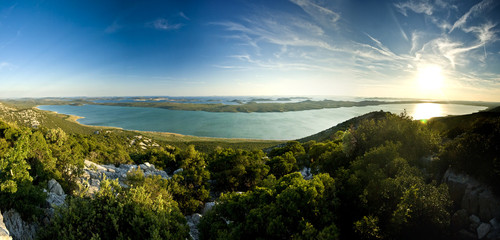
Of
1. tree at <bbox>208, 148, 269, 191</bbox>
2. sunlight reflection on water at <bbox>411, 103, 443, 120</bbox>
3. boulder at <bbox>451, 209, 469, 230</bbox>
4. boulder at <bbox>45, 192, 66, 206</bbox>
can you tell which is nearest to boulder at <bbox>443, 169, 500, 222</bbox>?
boulder at <bbox>451, 209, 469, 230</bbox>

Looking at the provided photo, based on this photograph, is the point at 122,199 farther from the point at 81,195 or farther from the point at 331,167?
the point at 331,167

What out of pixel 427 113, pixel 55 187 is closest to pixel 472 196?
pixel 55 187

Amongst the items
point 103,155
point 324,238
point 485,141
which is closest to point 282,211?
point 324,238

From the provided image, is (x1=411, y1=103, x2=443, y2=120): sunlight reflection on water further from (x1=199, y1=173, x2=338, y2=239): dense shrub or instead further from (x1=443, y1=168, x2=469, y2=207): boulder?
(x1=199, y1=173, x2=338, y2=239): dense shrub

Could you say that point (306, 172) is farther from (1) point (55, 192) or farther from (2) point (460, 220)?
(1) point (55, 192)

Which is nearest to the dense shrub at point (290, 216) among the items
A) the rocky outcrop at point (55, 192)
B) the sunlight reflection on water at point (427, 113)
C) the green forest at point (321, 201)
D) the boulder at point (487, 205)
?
the green forest at point (321, 201)
